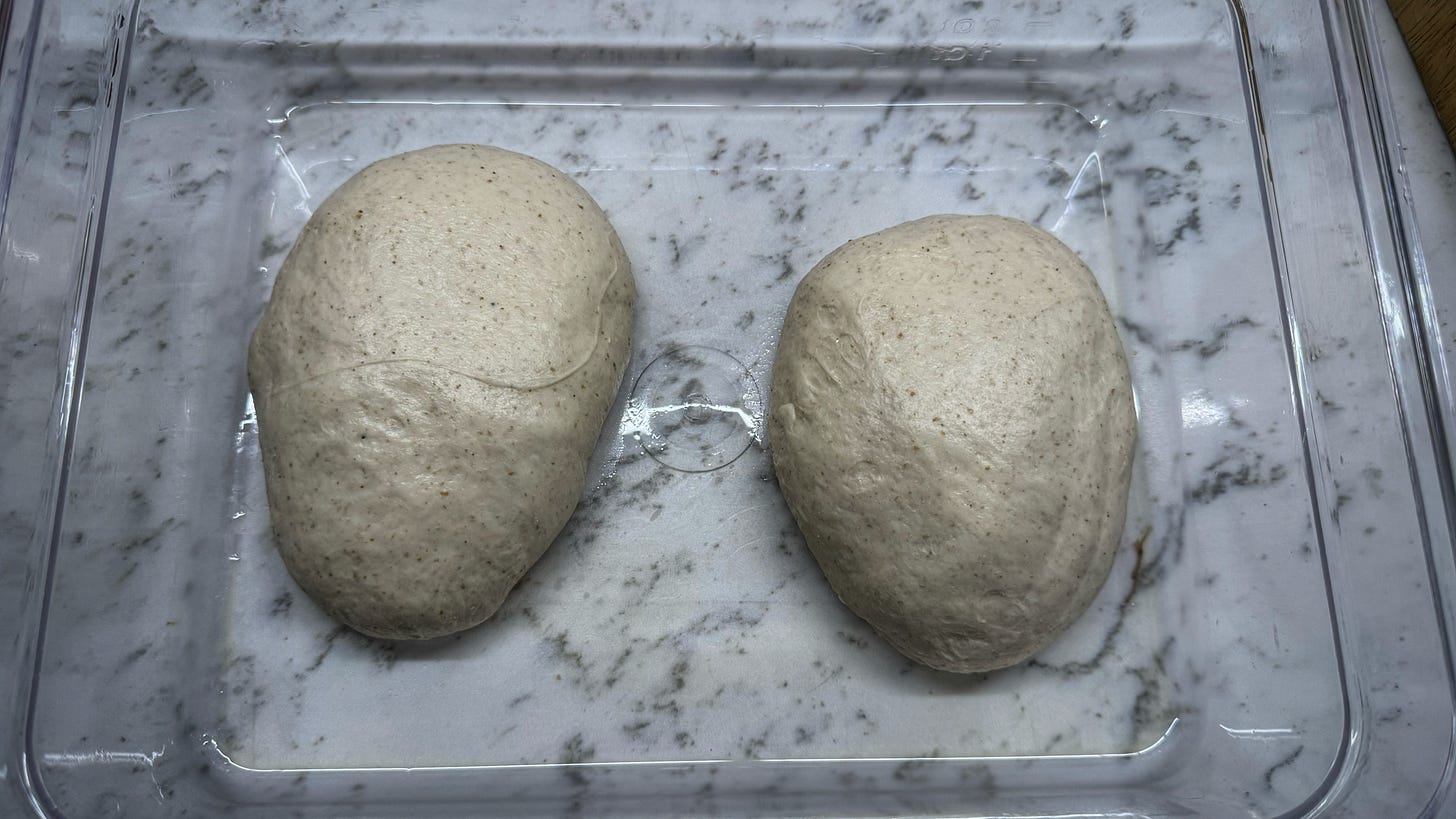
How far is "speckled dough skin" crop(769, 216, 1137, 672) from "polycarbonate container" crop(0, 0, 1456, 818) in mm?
140

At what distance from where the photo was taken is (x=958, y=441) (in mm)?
1061

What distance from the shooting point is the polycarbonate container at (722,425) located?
3.79 feet

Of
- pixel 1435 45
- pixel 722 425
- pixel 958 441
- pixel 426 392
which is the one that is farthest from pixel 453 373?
pixel 1435 45

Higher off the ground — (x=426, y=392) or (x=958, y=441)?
(x=958, y=441)

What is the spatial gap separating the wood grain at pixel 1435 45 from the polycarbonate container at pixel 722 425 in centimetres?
20

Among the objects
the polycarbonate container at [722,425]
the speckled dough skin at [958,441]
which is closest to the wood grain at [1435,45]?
the polycarbonate container at [722,425]

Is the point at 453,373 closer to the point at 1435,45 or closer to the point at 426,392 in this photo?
the point at 426,392

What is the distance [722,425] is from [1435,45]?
1130 millimetres

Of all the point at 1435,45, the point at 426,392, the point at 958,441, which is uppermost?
the point at 1435,45

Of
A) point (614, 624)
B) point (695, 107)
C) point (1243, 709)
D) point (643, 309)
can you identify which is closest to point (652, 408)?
point (643, 309)

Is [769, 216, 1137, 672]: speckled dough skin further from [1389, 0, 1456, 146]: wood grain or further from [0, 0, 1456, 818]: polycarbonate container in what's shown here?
[1389, 0, 1456, 146]: wood grain

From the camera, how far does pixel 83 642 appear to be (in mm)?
1142

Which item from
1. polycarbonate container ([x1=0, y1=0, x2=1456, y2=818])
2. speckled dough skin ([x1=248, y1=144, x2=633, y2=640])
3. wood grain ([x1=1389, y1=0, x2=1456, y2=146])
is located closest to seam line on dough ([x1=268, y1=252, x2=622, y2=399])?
speckled dough skin ([x1=248, y1=144, x2=633, y2=640])

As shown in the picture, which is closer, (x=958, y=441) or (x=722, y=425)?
(x=958, y=441)
